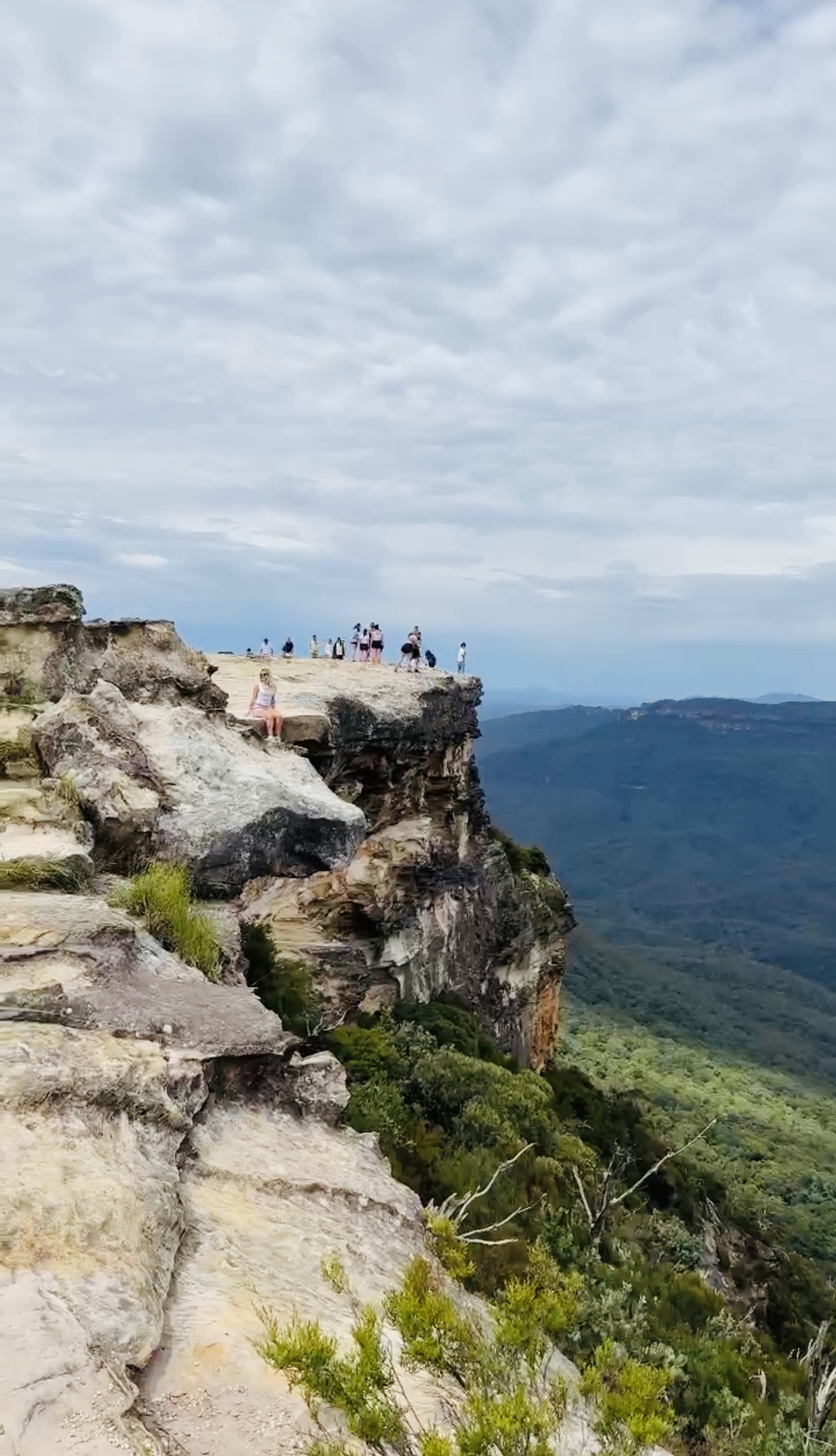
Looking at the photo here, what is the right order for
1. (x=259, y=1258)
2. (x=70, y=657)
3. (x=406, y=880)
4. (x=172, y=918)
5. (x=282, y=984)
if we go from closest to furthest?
1. (x=259, y=1258)
2. (x=172, y=918)
3. (x=70, y=657)
4. (x=282, y=984)
5. (x=406, y=880)

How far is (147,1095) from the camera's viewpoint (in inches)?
280

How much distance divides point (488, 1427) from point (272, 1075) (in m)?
4.93

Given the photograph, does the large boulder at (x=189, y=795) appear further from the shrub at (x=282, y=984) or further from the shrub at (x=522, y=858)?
the shrub at (x=522, y=858)

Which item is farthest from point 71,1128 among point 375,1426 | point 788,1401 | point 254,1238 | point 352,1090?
point 352,1090

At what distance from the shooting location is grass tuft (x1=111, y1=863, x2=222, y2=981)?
10.8m

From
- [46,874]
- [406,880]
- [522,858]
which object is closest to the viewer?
[46,874]

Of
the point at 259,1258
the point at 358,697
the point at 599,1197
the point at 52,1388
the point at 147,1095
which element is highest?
the point at 358,697

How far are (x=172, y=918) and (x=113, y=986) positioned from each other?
8.07 ft

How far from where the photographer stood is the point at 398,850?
31594mm

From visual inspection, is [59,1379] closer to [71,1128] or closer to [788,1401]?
[71,1128]

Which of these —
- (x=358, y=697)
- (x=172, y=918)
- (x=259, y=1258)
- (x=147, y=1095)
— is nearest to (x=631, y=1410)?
(x=259, y=1258)

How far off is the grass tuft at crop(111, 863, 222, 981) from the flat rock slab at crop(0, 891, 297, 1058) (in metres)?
0.67

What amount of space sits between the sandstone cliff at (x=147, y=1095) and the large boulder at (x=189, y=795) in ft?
0.12

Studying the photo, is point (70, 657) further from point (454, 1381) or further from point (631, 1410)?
point (631, 1410)
